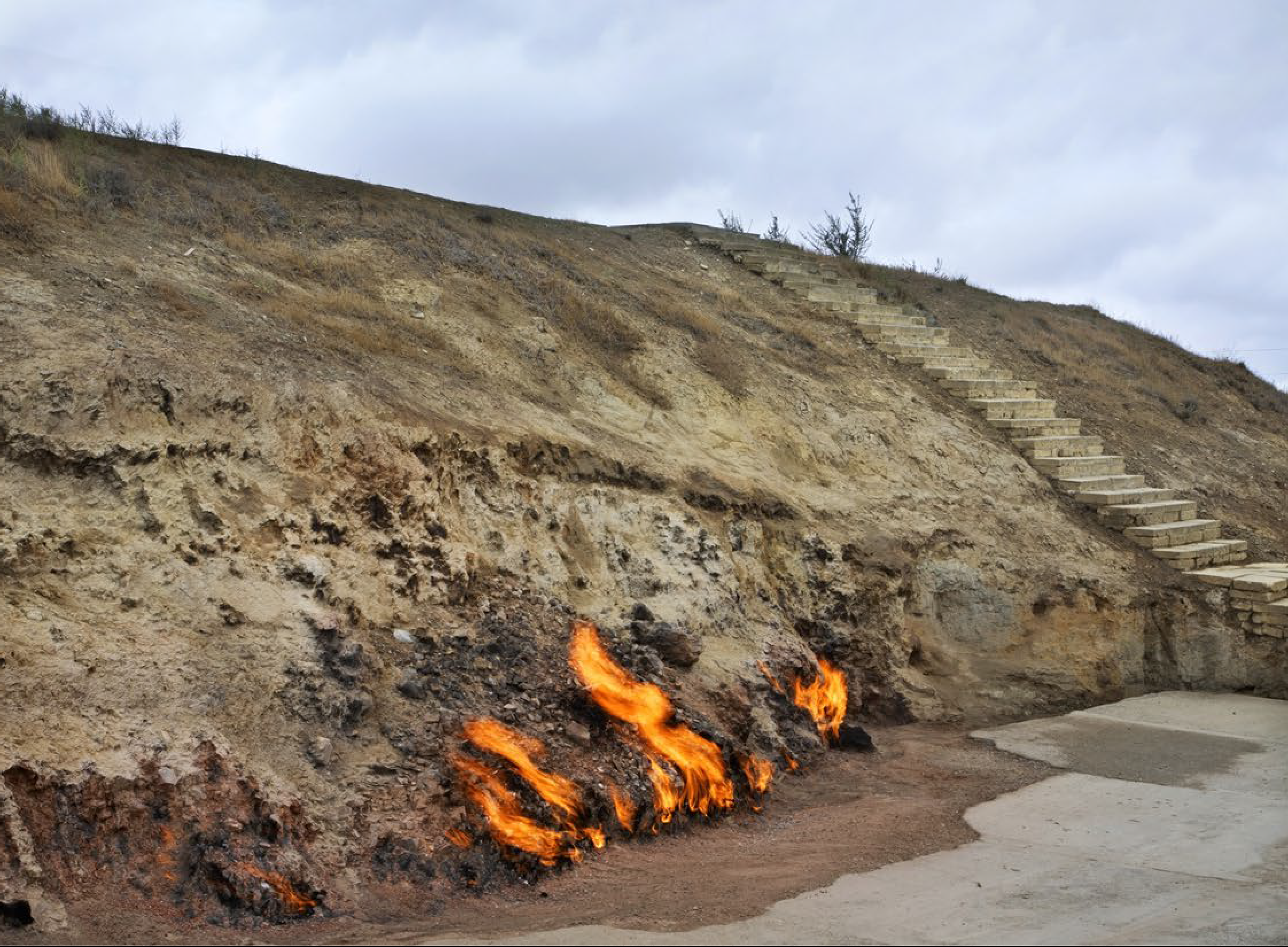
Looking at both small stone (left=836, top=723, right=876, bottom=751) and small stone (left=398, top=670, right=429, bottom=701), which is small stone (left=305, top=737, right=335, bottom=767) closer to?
small stone (left=398, top=670, right=429, bottom=701)

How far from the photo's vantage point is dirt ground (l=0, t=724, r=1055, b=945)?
5.32m

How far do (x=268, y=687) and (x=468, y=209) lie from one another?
9844 millimetres

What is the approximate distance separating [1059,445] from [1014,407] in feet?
2.76

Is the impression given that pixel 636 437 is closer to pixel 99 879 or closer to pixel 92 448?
pixel 92 448

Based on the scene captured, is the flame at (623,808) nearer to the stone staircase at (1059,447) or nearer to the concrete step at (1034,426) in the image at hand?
the stone staircase at (1059,447)

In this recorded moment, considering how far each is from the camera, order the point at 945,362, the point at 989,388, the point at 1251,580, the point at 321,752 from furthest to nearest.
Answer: the point at 945,362, the point at 989,388, the point at 1251,580, the point at 321,752

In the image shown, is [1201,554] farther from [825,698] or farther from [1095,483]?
[825,698]

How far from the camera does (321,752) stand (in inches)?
252

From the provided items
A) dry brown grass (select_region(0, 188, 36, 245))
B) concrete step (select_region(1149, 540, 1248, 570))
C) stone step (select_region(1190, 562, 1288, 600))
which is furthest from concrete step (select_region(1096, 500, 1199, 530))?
dry brown grass (select_region(0, 188, 36, 245))

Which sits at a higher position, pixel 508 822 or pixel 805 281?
pixel 805 281

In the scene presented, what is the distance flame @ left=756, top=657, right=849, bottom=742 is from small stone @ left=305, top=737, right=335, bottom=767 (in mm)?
3711

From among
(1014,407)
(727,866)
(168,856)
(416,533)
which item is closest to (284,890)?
(168,856)

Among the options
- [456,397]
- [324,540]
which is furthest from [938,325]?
[324,540]

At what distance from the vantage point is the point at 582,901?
237 inches
